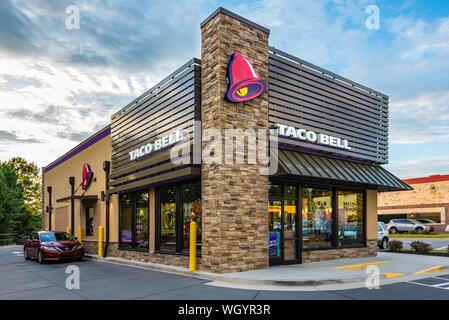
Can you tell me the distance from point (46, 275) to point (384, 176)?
1379 cm

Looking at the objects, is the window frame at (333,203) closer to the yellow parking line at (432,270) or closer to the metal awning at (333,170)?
the metal awning at (333,170)

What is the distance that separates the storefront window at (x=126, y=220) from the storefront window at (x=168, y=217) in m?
2.96

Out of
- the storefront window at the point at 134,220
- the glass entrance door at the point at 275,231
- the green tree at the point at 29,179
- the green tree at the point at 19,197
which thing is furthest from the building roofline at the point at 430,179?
the green tree at the point at 29,179

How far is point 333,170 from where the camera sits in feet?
46.9

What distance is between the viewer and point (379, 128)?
17.7 meters

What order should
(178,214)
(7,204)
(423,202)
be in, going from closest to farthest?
1. (178,214)
2. (423,202)
3. (7,204)

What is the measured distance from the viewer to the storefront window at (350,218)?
15781mm

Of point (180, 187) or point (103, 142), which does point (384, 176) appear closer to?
point (180, 187)

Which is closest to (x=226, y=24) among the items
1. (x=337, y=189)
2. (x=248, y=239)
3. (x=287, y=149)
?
(x=287, y=149)

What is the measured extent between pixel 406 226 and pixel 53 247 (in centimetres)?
3383

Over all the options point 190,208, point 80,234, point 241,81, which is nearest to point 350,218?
point 190,208

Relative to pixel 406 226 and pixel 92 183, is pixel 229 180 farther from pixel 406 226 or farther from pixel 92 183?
pixel 406 226

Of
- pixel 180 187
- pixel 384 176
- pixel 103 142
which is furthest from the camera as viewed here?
pixel 103 142

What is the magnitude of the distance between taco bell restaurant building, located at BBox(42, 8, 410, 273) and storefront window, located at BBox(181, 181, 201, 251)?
6 cm
